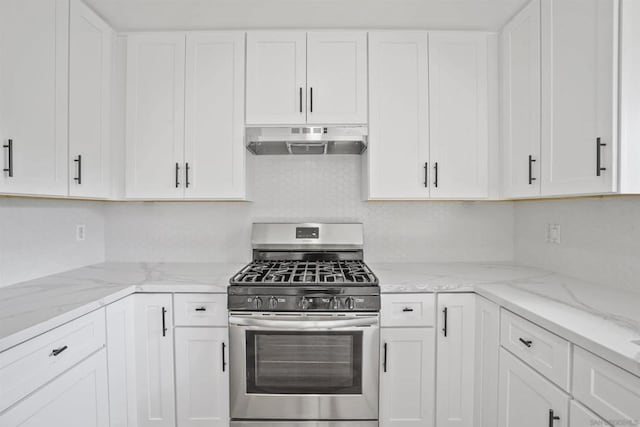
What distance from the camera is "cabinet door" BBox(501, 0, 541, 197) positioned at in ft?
5.70

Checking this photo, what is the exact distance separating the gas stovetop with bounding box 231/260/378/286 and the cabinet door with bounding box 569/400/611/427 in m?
0.89

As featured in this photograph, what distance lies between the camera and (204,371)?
1.78 m

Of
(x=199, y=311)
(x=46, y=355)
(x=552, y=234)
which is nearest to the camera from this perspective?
(x=46, y=355)

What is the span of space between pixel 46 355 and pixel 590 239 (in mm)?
2537

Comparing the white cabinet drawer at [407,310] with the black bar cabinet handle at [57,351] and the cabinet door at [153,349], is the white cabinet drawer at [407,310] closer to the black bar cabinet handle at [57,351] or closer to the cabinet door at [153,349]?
the cabinet door at [153,349]

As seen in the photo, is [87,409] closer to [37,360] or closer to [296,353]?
[37,360]

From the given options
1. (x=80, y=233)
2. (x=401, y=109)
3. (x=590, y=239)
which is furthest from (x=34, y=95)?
(x=590, y=239)

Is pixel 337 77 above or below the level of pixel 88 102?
above

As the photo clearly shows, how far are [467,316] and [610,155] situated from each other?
3.24 feet

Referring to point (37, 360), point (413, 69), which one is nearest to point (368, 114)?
point (413, 69)

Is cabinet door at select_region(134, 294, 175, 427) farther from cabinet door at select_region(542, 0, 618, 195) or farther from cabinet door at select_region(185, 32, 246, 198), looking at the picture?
cabinet door at select_region(542, 0, 618, 195)

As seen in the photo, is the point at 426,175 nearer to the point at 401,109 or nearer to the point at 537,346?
the point at 401,109

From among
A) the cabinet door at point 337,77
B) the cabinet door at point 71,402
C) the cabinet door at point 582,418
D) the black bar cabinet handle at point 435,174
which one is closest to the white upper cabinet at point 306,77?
the cabinet door at point 337,77

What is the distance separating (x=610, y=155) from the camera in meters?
1.30
